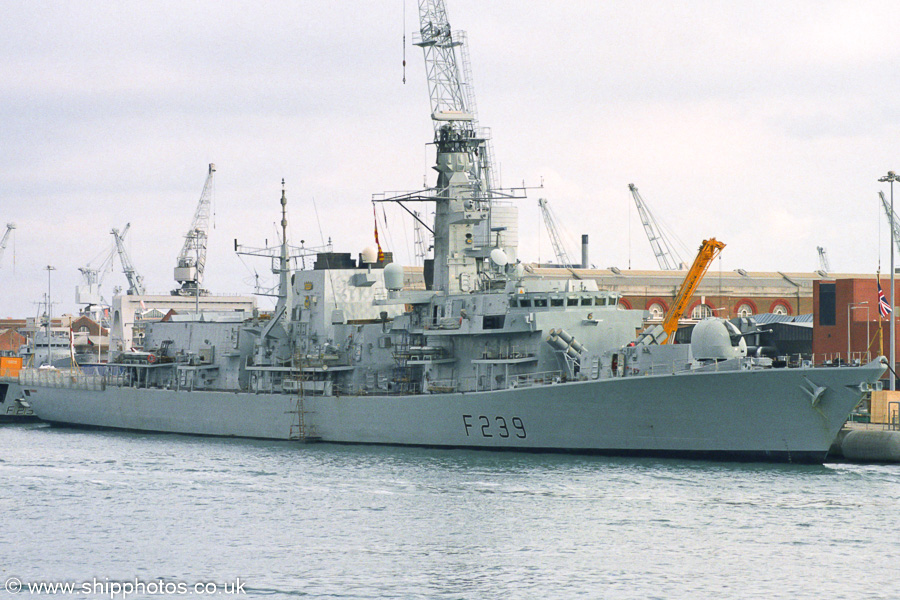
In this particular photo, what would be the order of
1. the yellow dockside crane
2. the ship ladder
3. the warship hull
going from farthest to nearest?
1. the ship ladder
2. the yellow dockside crane
3. the warship hull

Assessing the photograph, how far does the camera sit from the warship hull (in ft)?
95.7

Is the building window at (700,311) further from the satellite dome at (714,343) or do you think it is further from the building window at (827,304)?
the satellite dome at (714,343)

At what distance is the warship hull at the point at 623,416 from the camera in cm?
2917

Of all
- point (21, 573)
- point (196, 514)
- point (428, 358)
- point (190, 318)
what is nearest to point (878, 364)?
point (428, 358)

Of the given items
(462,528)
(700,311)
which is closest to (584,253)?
(700,311)

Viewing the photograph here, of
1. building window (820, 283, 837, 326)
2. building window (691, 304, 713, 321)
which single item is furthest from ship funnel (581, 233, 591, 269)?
building window (820, 283, 837, 326)

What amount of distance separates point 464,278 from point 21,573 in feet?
67.2

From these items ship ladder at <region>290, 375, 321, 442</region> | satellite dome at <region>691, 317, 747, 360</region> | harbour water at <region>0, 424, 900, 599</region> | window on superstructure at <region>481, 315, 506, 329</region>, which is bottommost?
harbour water at <region>0, 424, 900, 599</region>

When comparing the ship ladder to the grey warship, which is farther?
the ship ladder

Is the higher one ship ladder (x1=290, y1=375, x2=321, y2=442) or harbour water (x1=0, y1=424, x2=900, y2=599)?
ship ladder (x1=290, y1=375, x2=321, y2=442)

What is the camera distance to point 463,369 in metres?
36.4

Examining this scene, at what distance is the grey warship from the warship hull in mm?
44

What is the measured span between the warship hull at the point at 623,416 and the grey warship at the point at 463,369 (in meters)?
0.04

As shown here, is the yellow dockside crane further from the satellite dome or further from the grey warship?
the satellite dome
